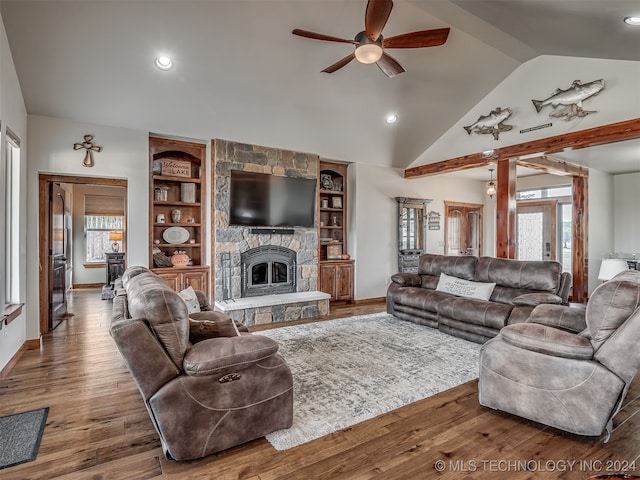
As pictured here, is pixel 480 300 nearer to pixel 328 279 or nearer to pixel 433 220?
pixel 328 279

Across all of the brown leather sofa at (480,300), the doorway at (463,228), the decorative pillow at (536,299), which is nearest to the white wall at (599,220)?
the doorway at (463,228)

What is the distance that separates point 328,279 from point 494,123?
3.83 m

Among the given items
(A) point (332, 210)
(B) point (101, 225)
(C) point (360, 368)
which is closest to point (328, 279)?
(A) point (332, 210)

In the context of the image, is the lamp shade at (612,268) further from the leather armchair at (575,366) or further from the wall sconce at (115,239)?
the wall sconce at (115,239)

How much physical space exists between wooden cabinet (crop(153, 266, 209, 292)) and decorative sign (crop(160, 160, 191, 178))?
1.50 meters

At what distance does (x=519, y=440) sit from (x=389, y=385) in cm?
104

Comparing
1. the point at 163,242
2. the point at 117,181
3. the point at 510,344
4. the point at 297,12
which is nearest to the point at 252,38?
the point at 297,12

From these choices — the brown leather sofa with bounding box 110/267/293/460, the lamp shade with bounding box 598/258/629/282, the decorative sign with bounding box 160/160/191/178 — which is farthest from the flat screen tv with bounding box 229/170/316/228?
the lamp shade with bounding box 598/258/629/282

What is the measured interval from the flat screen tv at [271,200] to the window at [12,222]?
2.53m

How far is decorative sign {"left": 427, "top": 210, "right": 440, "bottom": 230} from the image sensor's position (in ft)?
26.4

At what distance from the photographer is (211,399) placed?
204cm

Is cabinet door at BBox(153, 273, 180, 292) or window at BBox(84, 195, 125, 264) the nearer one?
cabinet door at BBox(153, 273, 180, 292)

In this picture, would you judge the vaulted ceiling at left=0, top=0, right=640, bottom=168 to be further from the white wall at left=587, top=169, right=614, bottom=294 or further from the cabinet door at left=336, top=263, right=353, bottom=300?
the white wall at left=587, top=169, right=614, bottom=294

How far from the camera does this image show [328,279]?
6547 mm
